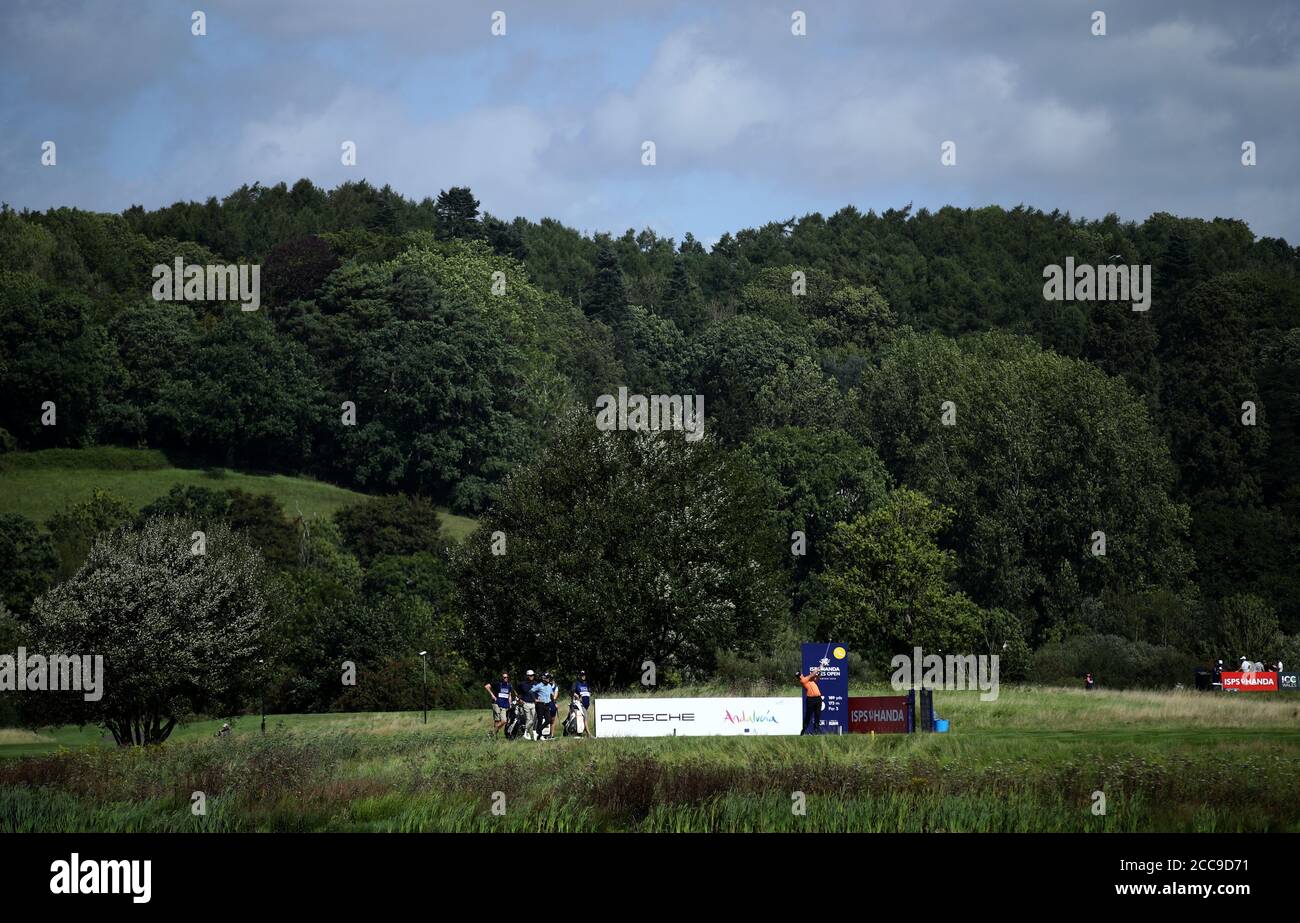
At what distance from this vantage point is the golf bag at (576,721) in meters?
50.4

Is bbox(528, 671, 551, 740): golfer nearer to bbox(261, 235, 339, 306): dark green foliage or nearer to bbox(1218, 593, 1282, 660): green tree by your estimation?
bbox(1218, 593, 1282, 660): green tree

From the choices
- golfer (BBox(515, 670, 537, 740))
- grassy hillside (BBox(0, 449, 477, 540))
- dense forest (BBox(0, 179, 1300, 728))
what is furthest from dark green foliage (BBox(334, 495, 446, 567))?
golfer (BBox(515, 670, 537, 740))

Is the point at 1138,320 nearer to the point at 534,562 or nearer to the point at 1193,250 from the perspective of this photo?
the point at 1193,250

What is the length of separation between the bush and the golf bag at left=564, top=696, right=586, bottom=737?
37894 millimetres

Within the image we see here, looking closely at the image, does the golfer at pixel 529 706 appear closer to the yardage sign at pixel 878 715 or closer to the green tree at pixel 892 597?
the yardage sign at pixel 878 715

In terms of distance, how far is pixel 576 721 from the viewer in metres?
50.6

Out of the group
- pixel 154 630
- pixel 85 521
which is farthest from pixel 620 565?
pixel 85 521

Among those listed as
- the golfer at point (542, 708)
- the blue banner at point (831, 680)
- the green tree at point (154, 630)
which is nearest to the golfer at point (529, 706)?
the golfer at point (542, 708)

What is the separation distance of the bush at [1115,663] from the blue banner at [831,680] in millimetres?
35287

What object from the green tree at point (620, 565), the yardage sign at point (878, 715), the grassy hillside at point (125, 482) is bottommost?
the yardage sign at point (878, 715)

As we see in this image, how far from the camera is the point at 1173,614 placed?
10050cm

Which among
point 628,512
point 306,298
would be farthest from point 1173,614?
point 306,298
